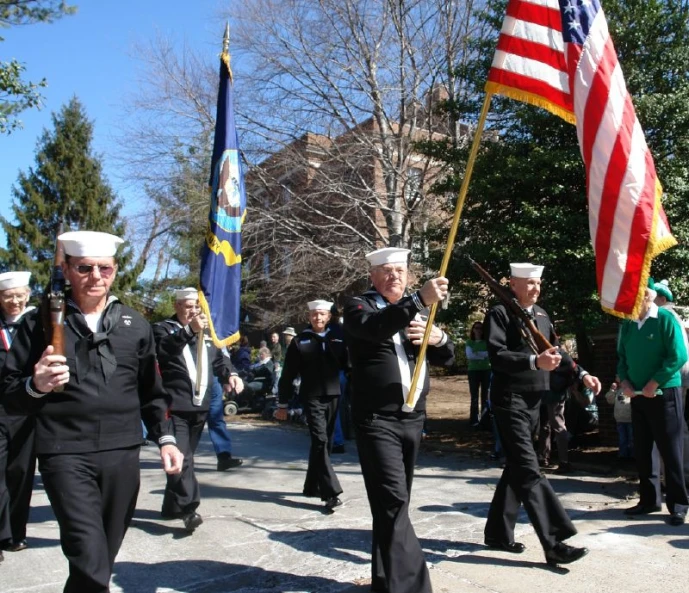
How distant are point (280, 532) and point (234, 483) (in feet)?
7.31

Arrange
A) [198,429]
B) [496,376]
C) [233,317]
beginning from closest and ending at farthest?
[496,376] < [198,429] < [233,317]

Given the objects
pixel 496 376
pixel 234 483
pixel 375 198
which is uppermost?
pixel 375 198

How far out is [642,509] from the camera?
6184 millimetres

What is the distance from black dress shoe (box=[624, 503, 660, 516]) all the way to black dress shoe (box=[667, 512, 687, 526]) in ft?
1.04

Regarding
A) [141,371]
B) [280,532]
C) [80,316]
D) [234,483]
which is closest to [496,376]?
[280,532]

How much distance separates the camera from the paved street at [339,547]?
15.3 ft

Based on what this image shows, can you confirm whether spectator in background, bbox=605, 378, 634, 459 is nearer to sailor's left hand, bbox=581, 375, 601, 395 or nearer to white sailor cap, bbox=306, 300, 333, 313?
sailor's left hand, bbox=581, 375, 601, 395

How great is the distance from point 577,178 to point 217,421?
522 cm

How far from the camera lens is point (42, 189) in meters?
31.9

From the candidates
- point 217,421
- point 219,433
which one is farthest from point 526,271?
point 219,433

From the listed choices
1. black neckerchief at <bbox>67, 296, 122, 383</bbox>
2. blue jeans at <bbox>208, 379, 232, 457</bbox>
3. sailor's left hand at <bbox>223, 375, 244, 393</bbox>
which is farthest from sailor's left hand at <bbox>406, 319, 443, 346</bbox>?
blue jeans at <bbox>208, 379, 232, 457</bbox>

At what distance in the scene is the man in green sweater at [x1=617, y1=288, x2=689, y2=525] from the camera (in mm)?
5945

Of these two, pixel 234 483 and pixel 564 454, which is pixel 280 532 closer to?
pixel 234 483

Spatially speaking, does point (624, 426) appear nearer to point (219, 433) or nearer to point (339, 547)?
point (339, 547)
